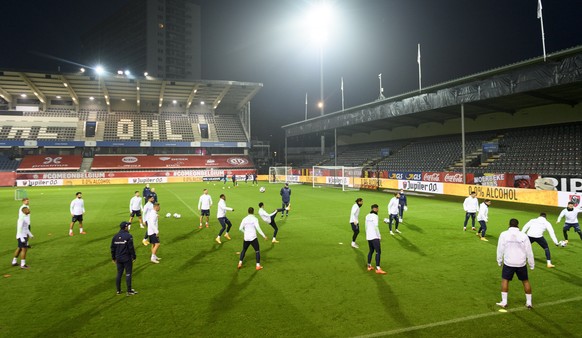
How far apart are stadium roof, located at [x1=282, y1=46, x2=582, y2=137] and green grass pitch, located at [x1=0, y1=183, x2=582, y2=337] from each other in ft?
43.9

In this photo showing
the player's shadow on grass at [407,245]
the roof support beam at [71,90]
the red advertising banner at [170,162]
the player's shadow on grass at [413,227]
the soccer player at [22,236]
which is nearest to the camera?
the soccer player at [22,236]

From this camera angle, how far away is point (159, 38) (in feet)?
344

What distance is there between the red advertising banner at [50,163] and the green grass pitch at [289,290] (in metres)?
46.6

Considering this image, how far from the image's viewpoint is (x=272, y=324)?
21.7 feet

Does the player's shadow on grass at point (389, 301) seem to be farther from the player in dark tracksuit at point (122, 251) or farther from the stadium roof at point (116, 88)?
the stadium roof at point (116, 88)

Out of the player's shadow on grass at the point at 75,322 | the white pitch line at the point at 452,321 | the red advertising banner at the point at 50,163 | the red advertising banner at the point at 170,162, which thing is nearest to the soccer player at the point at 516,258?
the white pitch line at the point at 452,321

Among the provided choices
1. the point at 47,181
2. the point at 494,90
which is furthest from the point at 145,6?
the point at 494,90

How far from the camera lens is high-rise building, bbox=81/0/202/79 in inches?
4099

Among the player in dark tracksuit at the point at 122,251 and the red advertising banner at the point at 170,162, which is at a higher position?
the red advertising banner at the point at 170,162

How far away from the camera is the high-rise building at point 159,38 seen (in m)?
104

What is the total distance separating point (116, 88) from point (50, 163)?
15963 mm

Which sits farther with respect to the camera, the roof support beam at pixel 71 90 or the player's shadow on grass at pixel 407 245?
the roof support beam at pixel 71 90

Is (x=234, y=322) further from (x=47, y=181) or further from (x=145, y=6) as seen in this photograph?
(x=145, y=6)

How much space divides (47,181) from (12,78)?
16.5 meters
